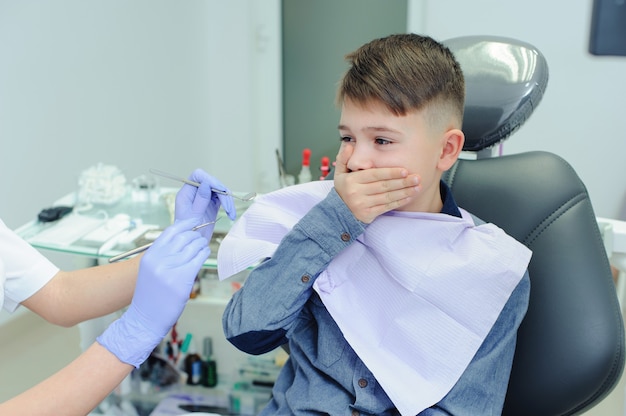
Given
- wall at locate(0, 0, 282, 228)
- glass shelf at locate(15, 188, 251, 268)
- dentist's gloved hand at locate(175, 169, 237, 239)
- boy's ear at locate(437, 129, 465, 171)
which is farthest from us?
wall at locate(0, 0, 282, 228)

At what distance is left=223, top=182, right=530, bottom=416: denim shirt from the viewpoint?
0.99 metres

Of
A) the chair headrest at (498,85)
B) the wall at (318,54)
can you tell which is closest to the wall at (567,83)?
the wall at (318,54)

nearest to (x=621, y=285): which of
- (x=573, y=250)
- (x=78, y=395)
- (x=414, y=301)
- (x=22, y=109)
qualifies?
(x=573, y=250)

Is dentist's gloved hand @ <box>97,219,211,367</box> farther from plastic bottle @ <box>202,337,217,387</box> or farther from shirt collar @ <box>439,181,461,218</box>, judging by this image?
plastic bottle @ <box>202,337,217,387</box>

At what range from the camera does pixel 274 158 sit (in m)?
3.62

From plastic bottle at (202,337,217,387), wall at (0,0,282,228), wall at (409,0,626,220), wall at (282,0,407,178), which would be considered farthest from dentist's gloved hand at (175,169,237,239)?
wall at (409,0,626,220)

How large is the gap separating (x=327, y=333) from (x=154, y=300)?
0.33m

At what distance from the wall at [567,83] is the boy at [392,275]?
2165 mm

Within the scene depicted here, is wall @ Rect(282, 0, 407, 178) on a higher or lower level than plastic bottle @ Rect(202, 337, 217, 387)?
higher

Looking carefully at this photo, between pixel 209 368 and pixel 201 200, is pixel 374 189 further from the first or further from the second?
pixel 209 368

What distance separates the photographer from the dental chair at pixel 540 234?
1025mm

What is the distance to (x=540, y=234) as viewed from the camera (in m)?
1.11

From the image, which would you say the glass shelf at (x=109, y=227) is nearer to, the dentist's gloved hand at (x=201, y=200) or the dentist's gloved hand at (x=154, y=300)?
the dentist's gloved hand at (x=201, y=200)

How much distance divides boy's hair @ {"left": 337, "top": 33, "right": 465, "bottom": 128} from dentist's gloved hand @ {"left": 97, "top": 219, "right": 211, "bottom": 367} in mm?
430
